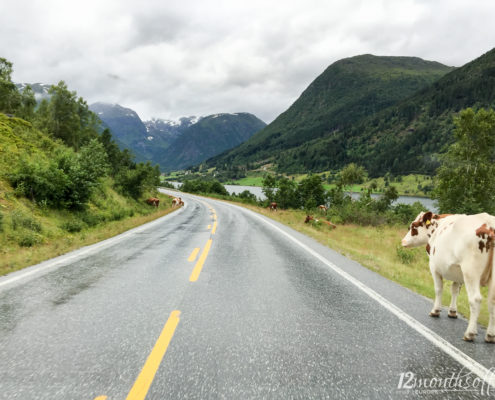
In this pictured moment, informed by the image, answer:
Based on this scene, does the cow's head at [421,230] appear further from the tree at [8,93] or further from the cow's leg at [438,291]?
A: the tree at [8,93]

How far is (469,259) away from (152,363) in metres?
4.22

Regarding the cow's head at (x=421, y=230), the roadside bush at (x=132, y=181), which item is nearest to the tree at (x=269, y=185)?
the roadside bush at (x=132, y=181)

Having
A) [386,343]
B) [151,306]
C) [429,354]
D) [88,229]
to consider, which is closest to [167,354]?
[151,306]

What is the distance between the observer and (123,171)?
109 ft

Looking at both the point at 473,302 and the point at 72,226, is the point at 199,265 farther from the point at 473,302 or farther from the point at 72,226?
the point at 72,226

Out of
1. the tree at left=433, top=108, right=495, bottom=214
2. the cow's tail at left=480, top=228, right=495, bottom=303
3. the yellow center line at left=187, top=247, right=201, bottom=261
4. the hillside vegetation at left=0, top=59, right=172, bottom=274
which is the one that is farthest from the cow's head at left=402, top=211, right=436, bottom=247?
the tree at left=433, top=108, right=495, bottom=214

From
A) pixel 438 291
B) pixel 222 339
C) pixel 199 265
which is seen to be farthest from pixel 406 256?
pixel 222 339

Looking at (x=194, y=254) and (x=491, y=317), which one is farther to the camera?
(x=194, y=254)

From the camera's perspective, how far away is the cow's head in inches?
207

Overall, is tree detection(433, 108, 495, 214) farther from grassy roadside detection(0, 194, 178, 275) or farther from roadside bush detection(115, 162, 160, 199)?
roadside bush detection(115, 162, 160, 199)

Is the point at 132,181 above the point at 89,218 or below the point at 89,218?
above

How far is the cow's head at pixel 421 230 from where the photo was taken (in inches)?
207

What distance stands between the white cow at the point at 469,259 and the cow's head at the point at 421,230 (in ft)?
2.10

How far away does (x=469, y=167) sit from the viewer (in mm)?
30547
